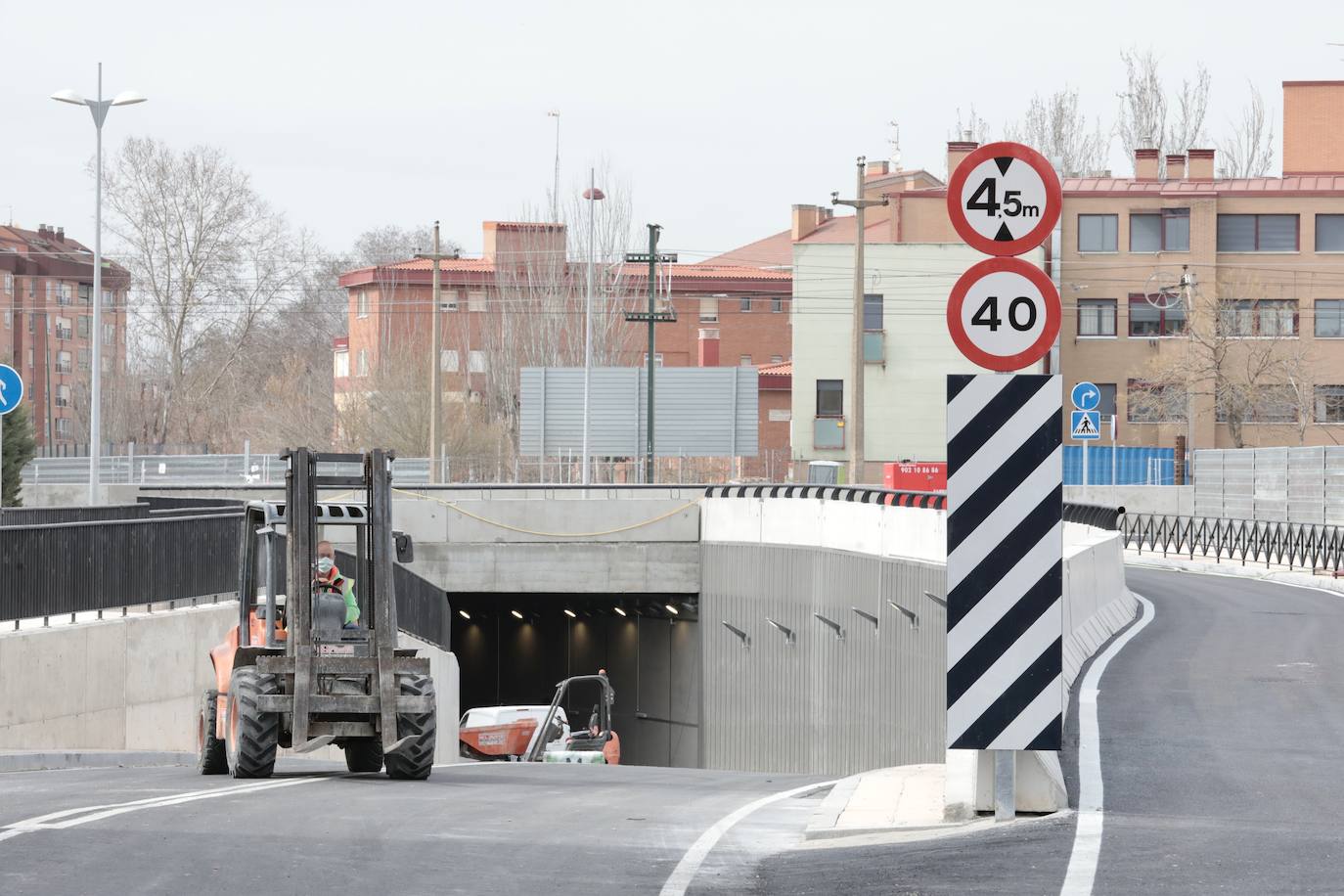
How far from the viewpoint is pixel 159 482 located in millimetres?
62406

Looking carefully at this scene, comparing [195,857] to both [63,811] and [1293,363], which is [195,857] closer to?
[63,811]

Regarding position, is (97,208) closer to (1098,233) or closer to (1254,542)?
(1254,542)

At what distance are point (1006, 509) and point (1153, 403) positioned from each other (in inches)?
2416

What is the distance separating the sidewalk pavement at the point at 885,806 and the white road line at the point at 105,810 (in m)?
4.09

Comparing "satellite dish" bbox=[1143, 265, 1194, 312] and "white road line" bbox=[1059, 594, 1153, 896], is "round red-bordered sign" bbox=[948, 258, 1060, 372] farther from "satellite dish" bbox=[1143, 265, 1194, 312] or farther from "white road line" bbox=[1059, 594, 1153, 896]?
"satellite dish" bbox=[1143, 265, 1194, 312]

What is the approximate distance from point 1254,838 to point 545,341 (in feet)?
222

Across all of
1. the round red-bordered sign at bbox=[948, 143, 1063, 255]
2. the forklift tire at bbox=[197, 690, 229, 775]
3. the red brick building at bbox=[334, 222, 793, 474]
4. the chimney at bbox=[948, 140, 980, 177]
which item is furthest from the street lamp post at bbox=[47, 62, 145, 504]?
the chimney at bbox=[948, 140, 980, 177]

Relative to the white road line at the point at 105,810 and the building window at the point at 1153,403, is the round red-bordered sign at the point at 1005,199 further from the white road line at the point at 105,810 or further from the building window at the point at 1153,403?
the building window at the point at 1153,403

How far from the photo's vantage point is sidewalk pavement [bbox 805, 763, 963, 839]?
32.5ft

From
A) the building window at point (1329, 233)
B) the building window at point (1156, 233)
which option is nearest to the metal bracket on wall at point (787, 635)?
the building window at point (1156, 233)

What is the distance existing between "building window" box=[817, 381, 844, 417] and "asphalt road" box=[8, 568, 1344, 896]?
54.5 metres

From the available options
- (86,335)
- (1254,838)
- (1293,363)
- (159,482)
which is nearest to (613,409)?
(159,482)

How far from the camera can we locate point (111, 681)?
19.8m

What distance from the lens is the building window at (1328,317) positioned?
6956 centimetres
